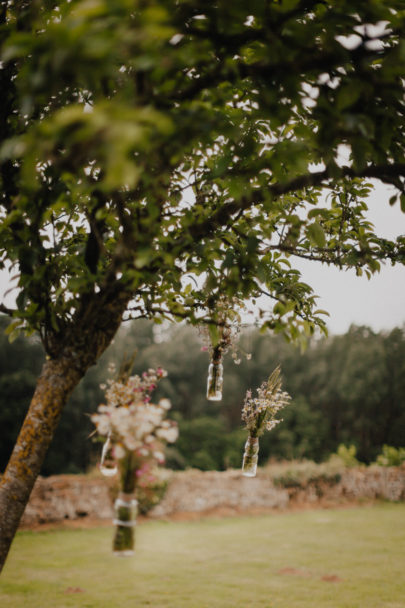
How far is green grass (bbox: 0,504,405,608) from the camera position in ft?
22.7

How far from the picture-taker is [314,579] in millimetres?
8055

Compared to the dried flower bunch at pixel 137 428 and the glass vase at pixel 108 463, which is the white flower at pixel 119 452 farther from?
the glass vase at pixel 108 463

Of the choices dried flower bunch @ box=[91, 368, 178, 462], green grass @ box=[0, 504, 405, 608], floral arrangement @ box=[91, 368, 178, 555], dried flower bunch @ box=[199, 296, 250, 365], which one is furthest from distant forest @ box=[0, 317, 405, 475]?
dried flower bunch @ box=[91, 368, 178, 462]

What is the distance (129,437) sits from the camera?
106 inches

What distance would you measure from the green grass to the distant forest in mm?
15175

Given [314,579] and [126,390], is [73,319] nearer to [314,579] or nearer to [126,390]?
[126,390]

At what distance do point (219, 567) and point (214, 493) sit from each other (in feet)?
21.3

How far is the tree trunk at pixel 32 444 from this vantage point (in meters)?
2.99

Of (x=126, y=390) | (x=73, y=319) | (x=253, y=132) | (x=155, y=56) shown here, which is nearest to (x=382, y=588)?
(x=126, y=390)

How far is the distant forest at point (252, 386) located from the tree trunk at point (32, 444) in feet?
Answer: 79.0

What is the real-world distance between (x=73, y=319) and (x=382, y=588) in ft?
25.1

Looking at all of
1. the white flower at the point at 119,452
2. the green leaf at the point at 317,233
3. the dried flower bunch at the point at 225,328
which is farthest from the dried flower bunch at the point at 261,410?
the green leaf at the point at 317,233

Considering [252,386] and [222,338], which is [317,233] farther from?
[252,386]

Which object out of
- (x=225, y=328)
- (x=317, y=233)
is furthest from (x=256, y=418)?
(x=317, y=233)
